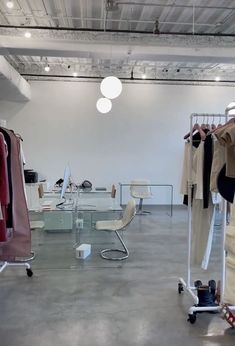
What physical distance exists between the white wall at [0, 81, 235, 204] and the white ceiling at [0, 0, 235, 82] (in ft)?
9.90

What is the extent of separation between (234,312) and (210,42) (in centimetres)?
492

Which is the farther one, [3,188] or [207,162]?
[207,162]

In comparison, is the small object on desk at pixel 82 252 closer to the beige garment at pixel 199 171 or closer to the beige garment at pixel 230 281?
the beige garment at pixel 199 171

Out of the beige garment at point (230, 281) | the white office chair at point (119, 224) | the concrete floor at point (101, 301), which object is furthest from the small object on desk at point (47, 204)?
the beige garment at point (230, 281)

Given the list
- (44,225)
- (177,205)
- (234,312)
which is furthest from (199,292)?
(177,205)

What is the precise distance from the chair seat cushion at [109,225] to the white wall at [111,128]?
431 centimetres

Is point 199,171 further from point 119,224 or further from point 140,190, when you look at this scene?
point 140,190

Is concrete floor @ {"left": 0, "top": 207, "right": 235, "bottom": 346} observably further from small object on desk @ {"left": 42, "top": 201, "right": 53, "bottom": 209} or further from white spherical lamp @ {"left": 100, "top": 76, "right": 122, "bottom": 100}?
white spherical lamp @ {"left": 100, "top": 76, "right": 122, "bottom": 100}

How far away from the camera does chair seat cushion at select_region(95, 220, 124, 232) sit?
4548 mm

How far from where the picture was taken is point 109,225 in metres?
4.71

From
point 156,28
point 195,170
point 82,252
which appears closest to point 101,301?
point 82,252

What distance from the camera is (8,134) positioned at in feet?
8.27

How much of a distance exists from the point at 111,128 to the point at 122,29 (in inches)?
135

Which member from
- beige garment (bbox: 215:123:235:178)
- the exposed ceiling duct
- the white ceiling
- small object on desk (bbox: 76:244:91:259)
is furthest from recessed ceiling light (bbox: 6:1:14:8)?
beige garment (bbox: 215:123:235:178)
